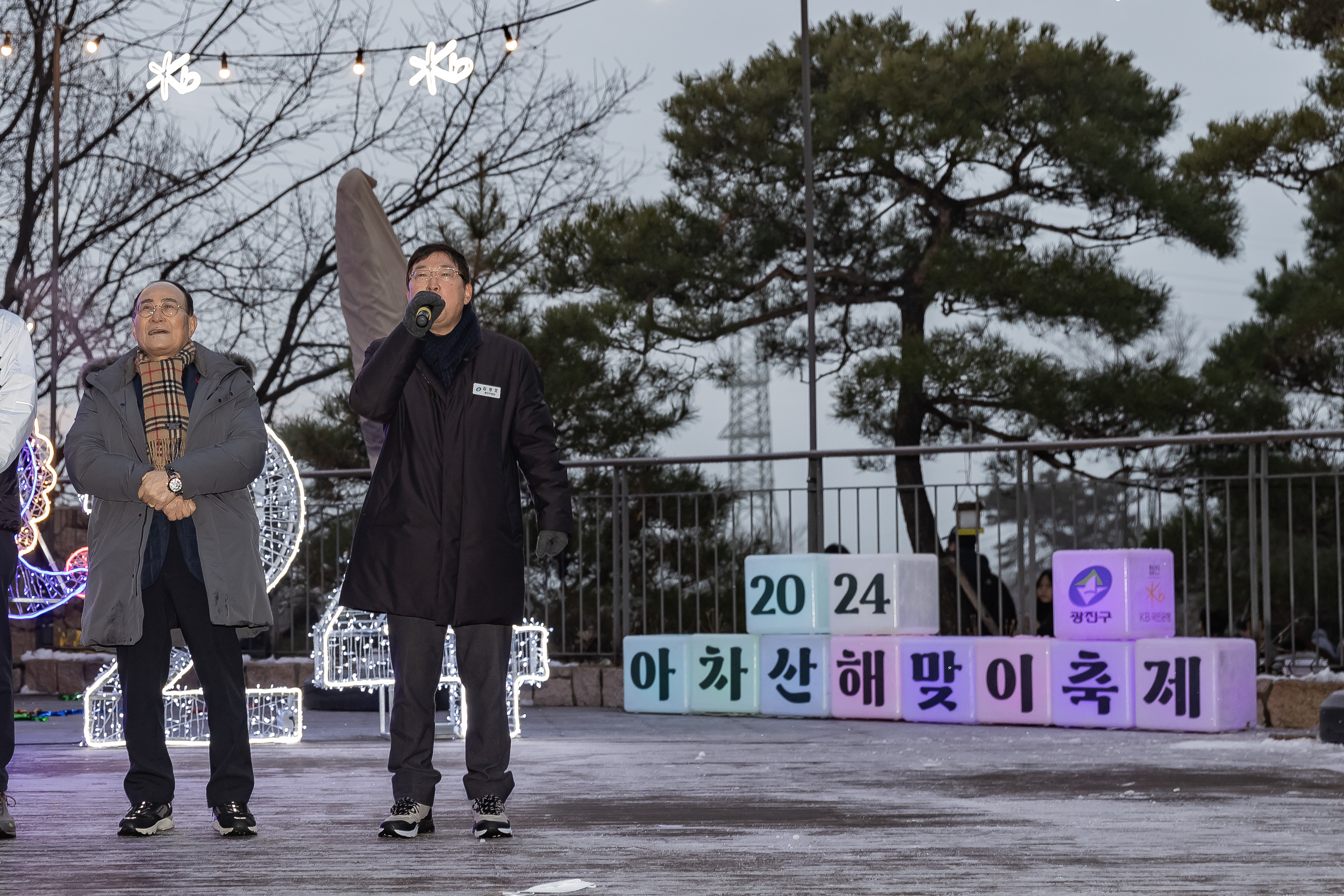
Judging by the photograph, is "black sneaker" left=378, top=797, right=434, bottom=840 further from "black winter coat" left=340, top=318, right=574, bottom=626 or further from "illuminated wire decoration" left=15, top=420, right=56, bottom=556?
"illuminated wire decoration" left=15, top=420, right=56, bottom=556

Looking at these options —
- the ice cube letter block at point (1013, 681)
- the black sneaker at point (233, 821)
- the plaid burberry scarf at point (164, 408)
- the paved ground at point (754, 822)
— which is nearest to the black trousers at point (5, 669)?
the paved ground at point (754, 822)

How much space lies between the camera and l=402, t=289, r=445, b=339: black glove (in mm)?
3574

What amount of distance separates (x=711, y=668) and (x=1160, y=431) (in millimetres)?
7879

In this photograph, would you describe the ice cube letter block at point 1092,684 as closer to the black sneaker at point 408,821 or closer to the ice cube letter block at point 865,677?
the ice cube letter block at point 865,677

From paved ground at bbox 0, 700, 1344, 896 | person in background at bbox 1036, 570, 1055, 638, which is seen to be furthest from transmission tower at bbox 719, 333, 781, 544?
paved ground at bbox 0, 700, 1344, 896

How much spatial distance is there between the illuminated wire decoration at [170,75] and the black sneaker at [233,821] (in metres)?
11.5

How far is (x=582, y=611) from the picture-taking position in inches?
377

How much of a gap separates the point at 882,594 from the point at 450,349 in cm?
454

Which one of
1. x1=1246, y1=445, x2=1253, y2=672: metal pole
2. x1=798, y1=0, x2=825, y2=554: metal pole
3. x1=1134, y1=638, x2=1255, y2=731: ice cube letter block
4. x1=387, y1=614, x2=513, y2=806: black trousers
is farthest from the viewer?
x1=798, y1=0, x2=825, y2=554: metal pole

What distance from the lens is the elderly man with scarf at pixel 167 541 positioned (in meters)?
3.61

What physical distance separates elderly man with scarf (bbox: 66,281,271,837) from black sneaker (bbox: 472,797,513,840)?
0.51 meters

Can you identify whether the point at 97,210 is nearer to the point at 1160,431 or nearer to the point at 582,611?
the point at 582,611

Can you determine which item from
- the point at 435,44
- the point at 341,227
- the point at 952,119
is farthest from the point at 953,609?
the point at 341,227

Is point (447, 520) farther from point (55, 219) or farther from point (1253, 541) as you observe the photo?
point (55, 219)
